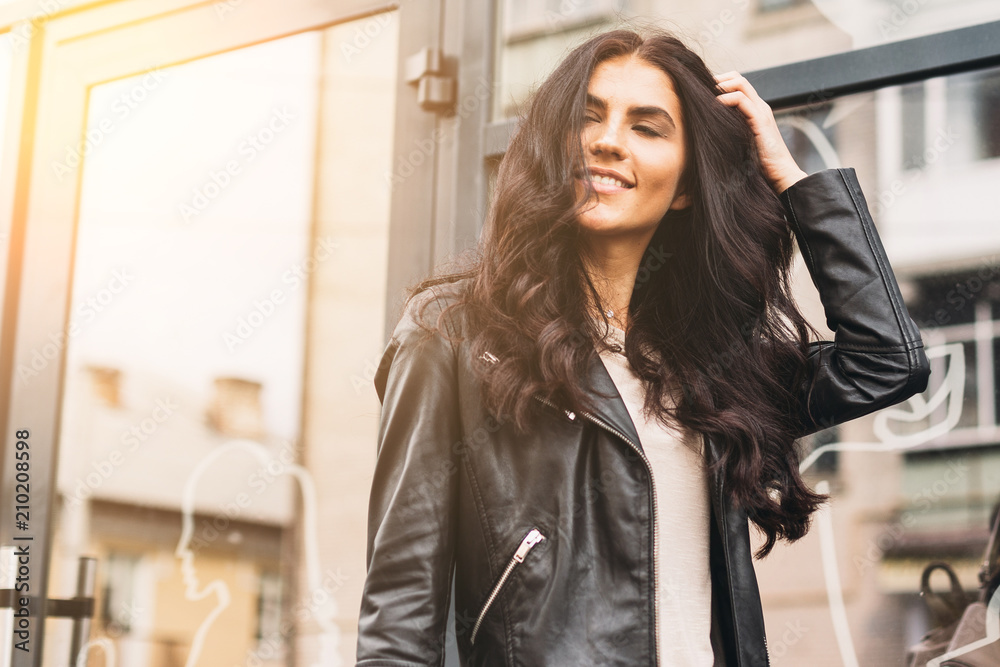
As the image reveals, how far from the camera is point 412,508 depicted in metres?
1.60

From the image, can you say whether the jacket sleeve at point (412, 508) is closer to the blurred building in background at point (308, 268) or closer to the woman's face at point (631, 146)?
the woman's face at point (631, 146)

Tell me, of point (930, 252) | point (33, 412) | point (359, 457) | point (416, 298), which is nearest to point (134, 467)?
point (33, 412)

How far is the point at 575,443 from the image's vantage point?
1674 mm

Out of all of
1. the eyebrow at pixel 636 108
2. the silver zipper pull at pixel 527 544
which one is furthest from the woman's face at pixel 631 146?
the silver zipper pull at pixel 527 544

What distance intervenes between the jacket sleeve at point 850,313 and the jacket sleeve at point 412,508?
76 centimetres

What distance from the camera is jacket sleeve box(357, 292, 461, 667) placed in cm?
153

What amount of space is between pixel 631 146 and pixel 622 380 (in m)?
0.44

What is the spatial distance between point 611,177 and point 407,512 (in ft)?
2.35

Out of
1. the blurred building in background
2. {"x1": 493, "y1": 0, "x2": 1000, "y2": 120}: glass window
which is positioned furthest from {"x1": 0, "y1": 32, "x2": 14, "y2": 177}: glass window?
{"x1": 493, "y1": 0, "x2": 1000, "y2": 120}: glass window

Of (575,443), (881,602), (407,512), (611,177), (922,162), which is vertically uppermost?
(922,162)

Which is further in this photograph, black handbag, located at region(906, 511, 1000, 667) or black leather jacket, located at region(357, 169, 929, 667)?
black handbag, located at region(906, 511, 1000, 667)

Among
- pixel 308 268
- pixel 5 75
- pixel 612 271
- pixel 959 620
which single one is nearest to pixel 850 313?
pixel 612 271

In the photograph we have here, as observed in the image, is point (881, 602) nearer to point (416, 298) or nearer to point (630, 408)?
point (630, 408)

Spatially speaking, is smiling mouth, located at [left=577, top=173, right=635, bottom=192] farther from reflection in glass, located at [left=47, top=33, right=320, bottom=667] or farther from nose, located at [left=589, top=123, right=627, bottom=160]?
reflection in glass, located at [left=47, top=33, right=320, bottom=667]
